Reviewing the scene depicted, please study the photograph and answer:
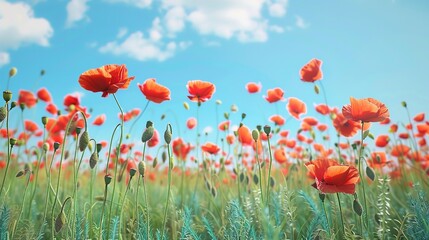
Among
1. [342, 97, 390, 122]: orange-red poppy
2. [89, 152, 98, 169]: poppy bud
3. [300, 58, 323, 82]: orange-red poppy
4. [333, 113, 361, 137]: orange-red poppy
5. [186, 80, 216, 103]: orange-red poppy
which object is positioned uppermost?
[300, 58, 323, 82]: orange-red poppy

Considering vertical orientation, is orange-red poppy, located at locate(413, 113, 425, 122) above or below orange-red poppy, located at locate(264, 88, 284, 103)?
above

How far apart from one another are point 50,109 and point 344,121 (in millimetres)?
2465

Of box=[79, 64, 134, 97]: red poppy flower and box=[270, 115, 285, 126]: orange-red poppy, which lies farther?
box=[270, 115, 285, 126]: orange-red poppy

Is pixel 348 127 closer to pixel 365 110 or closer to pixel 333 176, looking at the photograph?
pixel 365 110

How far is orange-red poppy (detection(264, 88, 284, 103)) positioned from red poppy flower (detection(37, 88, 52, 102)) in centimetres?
195

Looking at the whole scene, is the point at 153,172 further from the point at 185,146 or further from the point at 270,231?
the point at 270,231

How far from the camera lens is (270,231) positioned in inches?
35.6

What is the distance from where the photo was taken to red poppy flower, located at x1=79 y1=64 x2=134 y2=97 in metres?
1.39

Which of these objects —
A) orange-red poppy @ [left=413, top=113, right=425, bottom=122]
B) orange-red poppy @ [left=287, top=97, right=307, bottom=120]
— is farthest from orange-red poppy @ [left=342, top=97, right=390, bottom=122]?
orange-red poppy @ [left=413, top=113, right=425, bottom=122]

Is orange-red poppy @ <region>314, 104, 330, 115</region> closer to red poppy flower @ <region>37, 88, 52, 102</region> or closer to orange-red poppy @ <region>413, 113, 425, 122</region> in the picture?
orange-red poppy @ <region>413, 113, 425, 122</region>

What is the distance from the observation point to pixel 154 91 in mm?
1644

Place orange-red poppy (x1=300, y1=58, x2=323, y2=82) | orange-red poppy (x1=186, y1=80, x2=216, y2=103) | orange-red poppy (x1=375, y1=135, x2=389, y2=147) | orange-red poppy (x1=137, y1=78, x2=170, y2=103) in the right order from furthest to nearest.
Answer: orange-red poppy (x1=375, y1=135, x2=389, y2=147), orange-red poppy (x1=300, y1=58, x2=323, y2=82), orange-red poppy (x1=186, y1=80, x2=216, y2=103), orange-red poppy (x1=137, y1=78, x2=170, y2=103)

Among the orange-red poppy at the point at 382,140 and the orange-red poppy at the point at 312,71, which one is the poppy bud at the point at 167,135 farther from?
the orange-red poppy at the point at 382,140

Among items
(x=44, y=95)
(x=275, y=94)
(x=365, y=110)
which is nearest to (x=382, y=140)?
(x=275, y=94)
